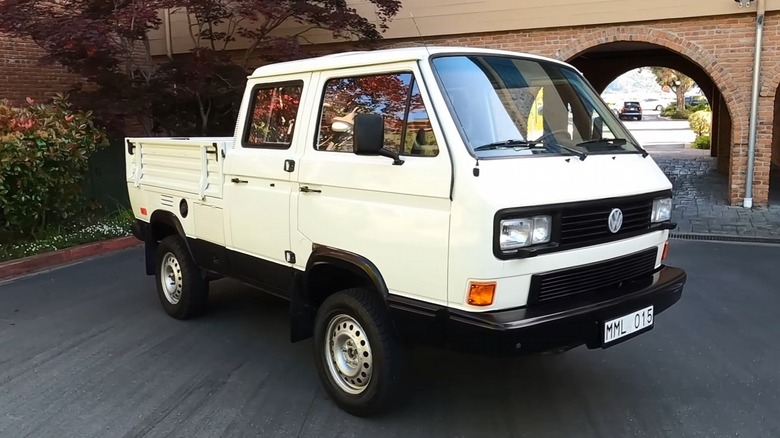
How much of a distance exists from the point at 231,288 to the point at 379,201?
11.8 feet

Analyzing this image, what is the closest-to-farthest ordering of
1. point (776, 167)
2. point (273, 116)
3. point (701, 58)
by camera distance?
1. point (273, 116)
2. point (701, 58)
3. point (776, 167)

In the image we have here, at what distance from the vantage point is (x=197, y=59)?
35.8 feet

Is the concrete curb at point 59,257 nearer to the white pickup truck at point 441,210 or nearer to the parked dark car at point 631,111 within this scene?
the white pickup truck at point 441,210

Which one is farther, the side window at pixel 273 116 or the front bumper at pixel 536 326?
the side window at pixel 273 116

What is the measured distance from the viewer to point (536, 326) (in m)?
3.10

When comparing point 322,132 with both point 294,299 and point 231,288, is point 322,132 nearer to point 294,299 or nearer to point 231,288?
point 294,299

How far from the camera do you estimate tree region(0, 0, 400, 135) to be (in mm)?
9656

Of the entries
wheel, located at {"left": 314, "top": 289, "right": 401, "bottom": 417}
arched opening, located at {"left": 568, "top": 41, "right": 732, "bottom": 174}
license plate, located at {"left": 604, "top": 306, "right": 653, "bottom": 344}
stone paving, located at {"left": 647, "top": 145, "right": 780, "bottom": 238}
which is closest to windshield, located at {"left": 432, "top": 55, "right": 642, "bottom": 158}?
license plate, located at {"left": 604, "top": 306, "right": 653, "bottom": 344}

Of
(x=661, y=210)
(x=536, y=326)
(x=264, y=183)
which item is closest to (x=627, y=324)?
(x=536, y=326)

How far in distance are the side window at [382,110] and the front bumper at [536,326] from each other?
0.89 meters

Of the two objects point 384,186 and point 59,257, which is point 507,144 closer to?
point 384,186

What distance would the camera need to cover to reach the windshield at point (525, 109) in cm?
346

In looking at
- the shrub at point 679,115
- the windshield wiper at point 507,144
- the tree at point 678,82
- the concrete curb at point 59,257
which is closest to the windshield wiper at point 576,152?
the windshield wiper at point 507,144

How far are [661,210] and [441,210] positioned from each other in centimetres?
154
